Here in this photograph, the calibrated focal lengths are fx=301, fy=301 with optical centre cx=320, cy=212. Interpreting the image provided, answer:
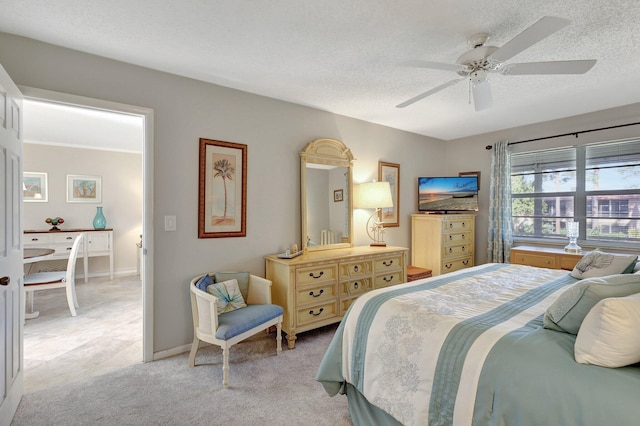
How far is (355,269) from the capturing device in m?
3.21

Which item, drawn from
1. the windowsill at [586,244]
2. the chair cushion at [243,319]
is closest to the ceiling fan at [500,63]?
the chair cushion at [243,319]

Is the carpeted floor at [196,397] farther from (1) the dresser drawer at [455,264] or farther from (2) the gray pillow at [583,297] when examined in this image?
(1) the dresser drawer at [455,264]

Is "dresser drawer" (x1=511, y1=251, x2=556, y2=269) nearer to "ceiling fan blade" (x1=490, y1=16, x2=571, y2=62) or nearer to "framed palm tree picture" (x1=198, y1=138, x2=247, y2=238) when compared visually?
"ceiling fan blade" (x1=490, y1=16, x2=571, y2=62)

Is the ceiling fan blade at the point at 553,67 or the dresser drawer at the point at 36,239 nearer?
the ceiling fan blade at the point at 553,67

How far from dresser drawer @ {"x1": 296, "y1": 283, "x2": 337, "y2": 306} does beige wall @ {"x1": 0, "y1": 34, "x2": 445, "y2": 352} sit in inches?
21.9

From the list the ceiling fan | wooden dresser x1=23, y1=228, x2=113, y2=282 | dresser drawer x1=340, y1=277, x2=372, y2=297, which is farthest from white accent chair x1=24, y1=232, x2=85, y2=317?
the ceiling fan

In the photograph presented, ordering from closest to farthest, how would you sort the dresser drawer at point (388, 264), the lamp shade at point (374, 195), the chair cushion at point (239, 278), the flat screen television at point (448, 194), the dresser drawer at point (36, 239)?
the chair cushion at point (239, 278), the dresser drawer at point (388, 264), the lamp shade at point (374, 195), the flat screen television at point (448, 194), the dresser drawer at point (36, 239)

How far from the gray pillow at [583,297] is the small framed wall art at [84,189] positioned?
6.74 metres

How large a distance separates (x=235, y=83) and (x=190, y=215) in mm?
1299

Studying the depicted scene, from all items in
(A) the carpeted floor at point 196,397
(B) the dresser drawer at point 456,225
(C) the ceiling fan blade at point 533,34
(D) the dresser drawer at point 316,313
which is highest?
(C) the ceiling fan blade at point 533,34

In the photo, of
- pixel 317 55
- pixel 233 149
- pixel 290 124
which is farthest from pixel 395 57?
pixel 233 149

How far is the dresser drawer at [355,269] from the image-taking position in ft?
10.2

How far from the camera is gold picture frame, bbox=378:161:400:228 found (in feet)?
13.8

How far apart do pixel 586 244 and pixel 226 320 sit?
4328 mm
